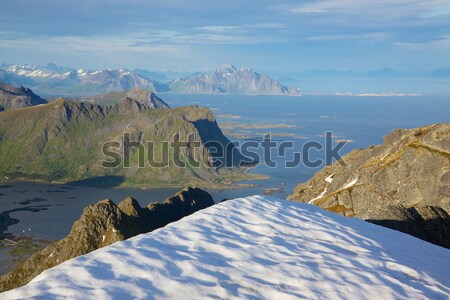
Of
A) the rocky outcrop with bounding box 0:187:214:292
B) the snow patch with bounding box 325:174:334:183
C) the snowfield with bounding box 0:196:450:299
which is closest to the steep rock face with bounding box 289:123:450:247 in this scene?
the snow patch with bounding box 325:174:334:183

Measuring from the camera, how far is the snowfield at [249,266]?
41.2 ft

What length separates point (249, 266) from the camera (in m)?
14.7

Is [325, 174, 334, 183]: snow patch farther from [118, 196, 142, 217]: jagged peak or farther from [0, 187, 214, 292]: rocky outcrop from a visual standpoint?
[118, 196, 142, 217]: jagged peak

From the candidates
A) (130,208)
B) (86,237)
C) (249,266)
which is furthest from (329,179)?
(249,266)

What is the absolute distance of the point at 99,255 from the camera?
1455 centimetres

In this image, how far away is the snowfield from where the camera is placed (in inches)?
495

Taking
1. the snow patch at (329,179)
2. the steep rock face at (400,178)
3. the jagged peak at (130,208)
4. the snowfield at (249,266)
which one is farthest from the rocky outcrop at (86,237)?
the snowfield at (249,266)

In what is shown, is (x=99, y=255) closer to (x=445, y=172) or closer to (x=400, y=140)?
(x=445, y=172)

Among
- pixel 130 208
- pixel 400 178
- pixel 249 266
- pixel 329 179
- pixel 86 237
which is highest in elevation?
pixel 249 266

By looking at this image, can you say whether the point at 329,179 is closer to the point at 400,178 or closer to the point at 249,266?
the point at 400,178

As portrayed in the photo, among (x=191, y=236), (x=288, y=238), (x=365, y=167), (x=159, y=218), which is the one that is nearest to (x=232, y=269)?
(x=191, y=236)

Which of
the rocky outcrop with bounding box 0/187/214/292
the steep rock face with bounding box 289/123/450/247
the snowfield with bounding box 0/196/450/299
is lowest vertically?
the rocky outcrop with bounding box 0/187/214/292

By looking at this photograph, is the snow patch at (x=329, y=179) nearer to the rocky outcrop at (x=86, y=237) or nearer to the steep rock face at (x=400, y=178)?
the steep rock face at (x=400, y=178)

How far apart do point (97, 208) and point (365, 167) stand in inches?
3008
